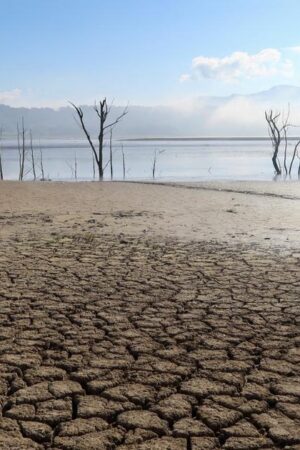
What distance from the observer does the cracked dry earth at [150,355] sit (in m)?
2.57

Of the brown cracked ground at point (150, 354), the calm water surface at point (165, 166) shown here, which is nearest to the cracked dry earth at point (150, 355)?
the brown cracked ground at point (150, 354)

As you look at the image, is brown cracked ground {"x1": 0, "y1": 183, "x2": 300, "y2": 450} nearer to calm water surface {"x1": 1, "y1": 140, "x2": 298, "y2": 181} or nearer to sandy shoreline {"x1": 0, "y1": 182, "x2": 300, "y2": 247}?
sandy shoreline {"x1": 0, "y1": 182, "x2": 300, "y2": 247}

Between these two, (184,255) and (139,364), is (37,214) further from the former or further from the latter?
(139,364)

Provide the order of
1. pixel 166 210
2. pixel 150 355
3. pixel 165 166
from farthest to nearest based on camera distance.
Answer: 1. pixel 165 166
2. pixel 166 210
3. pixel 150 355

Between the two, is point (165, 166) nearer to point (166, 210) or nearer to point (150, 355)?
point (166, 210)

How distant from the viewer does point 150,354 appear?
344 cm

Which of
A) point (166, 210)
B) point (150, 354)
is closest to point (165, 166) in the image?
point (166, 210)

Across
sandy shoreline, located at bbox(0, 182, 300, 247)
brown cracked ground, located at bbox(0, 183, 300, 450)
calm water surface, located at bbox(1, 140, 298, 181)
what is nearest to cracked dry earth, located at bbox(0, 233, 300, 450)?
brown cracked ground, located at bbox(0, 183, 300, 450)

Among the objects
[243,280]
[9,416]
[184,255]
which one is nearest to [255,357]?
[9,416]

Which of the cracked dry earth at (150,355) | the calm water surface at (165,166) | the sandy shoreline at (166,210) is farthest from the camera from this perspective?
the calm water surface at (165,166)

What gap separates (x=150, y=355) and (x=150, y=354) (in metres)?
0.02

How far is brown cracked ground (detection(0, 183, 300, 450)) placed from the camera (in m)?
2.57

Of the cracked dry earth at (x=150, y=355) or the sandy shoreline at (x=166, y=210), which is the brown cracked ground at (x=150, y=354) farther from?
the sandy shoreline at (x=166, y=210)

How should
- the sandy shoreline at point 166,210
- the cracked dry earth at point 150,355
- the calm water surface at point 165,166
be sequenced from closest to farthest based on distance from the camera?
the cracked dry earth at point 150,355 < the sandy shoreline at point 166,210 < the calm water surface at point 165,166
